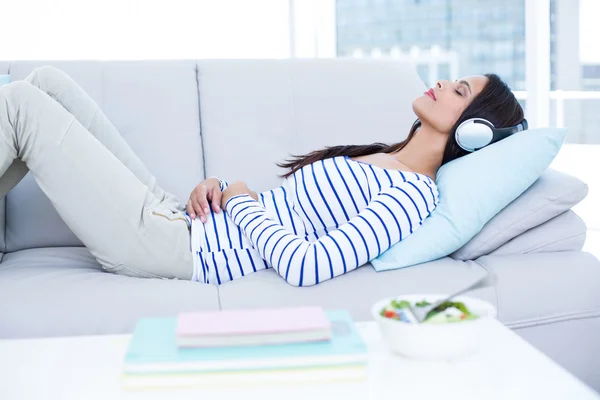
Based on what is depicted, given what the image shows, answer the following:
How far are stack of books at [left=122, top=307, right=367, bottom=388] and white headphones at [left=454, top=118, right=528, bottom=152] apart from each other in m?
0.96

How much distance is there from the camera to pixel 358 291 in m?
1.47

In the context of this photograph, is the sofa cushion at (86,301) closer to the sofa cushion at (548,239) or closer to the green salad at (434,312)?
the green salad at (434,312)

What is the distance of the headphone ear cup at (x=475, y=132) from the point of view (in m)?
1.72

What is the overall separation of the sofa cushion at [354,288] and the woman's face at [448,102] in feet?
1.31

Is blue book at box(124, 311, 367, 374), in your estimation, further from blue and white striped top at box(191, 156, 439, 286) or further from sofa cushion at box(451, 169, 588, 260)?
sofa cushion at box(451, 169, 588, 260)

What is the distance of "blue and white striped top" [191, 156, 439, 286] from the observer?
4.69 feet

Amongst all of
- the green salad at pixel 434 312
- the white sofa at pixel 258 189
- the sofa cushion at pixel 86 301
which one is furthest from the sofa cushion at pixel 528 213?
the green salad at pixel 434 312

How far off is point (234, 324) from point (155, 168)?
4.08 feet

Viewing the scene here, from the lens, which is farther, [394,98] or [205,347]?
[394,98]

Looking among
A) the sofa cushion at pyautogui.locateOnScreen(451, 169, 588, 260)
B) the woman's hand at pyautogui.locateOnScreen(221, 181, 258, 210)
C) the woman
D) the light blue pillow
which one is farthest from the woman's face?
→ the woman's hand at pyautogui.locateOnScreen(221, 181, 258, 210)

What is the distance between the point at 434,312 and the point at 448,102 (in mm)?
977

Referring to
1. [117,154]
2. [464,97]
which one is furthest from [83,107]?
[464,97]

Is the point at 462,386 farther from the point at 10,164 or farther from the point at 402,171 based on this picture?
the point at 10,164

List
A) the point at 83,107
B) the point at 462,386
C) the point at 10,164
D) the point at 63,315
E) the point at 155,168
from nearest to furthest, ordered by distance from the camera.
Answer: the point at 462,386 → the point at 63,315 → the point at 10,164 → the point at 83,107 → the point at 155,168
